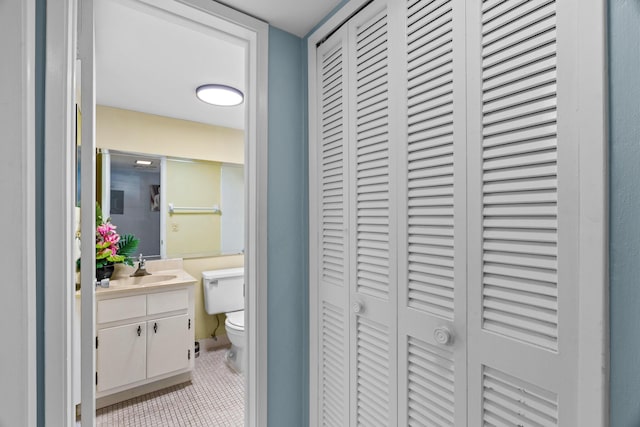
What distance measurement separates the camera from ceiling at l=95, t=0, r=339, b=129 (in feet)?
3.95

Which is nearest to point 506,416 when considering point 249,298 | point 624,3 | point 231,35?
point 624,3

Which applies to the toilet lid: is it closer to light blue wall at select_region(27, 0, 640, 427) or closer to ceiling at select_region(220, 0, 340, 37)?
light blue wall at select_region(27, 0, 640, 427)

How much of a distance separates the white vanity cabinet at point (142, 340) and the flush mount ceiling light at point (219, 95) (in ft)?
4.60

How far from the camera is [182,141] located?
2811 millimetres

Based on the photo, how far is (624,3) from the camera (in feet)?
1.73

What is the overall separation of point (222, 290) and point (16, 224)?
215 centimetres

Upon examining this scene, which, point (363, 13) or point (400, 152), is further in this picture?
point (363, 13)

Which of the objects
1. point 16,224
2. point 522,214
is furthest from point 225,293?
point 522,214

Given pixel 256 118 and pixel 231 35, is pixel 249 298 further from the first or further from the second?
pixel 231 35

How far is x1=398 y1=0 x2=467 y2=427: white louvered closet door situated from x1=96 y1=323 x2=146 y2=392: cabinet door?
1957 millimetres

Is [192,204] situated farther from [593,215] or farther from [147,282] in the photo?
[593,215]

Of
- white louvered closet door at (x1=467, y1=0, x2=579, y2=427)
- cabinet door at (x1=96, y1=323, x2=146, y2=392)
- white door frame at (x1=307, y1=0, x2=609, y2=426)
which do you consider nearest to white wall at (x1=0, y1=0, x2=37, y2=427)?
white louvered closet door at (x1=467, y1=0, x2=579, y2=427)

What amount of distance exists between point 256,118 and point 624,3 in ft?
3.59

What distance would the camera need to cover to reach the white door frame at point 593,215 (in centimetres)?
54
